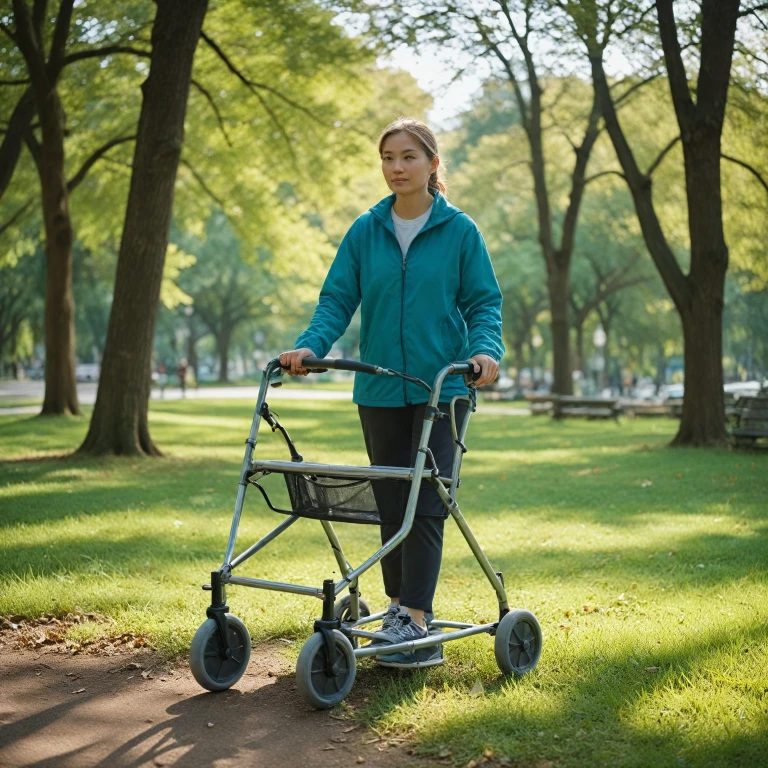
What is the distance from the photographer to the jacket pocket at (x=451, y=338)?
14.2ft

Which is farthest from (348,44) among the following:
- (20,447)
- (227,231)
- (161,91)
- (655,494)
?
(227,231)

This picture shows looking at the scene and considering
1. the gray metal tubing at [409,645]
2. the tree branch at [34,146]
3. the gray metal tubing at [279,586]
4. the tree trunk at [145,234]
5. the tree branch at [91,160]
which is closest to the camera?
the gray metal tubing at [279,586]

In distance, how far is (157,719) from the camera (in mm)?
3822

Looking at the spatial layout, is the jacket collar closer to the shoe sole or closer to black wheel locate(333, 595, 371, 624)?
black wheel locate(333, 595, 371, 624)

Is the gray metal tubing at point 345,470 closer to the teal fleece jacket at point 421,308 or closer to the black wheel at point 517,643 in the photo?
the teal fleece jacket at point 421,308

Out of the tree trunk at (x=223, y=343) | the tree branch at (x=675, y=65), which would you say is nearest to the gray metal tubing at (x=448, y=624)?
the tree branch at (x=675, y=65)

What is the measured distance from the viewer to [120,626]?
17.0 ft

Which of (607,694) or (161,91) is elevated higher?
(161,91)

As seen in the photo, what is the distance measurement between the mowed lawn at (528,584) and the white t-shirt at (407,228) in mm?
1782

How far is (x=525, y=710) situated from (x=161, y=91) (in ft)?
32.2

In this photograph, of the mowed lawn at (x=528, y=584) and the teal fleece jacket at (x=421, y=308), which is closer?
the mowed lawn at (x=528, y=584)

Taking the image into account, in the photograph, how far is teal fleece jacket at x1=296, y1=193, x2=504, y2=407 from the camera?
14.0 ft

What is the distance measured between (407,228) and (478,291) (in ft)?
1.34

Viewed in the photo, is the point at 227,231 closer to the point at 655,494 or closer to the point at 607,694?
the point at 655,494
